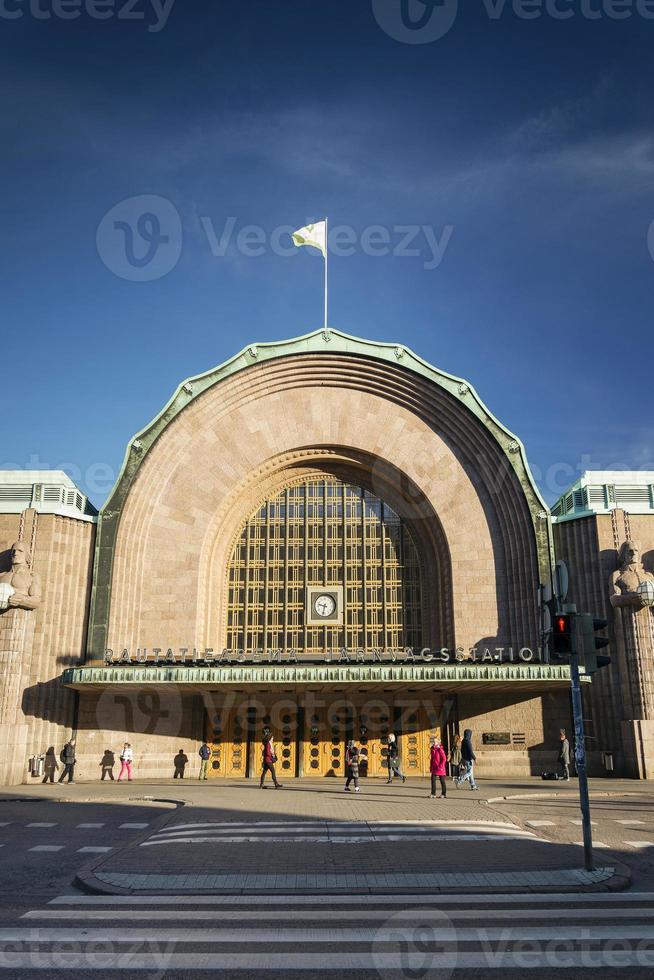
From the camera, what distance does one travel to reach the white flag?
35.0 metres

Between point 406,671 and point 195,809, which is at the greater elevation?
point 406,671

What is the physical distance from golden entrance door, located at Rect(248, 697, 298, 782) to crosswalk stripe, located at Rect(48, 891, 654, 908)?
20583mm

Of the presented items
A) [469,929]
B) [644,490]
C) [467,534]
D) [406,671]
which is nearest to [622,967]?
[469,929]

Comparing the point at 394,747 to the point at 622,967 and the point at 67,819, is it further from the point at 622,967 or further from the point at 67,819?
the point at 622,967

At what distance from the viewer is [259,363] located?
34719 millimetres

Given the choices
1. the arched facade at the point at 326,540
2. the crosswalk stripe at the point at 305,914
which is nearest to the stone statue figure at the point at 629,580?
Answer: the arched facade at the point at 326,540

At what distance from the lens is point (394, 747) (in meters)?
30.3

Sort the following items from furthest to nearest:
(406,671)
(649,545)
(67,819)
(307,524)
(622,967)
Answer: (307,524) < (649,545) < (406,671) < (67,819) < (622,967)

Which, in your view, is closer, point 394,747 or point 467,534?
point 394,747

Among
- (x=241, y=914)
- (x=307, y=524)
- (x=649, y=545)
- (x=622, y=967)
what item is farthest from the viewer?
(x=307, y=524)

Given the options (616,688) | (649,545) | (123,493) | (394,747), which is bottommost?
(394,747)

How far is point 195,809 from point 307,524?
15890 millimetres

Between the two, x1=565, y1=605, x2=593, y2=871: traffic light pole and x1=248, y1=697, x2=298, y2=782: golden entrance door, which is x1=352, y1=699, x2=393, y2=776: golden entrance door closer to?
x1=248, y1=697, x2=298, y2=782: golden entrance door

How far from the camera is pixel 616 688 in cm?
3100
